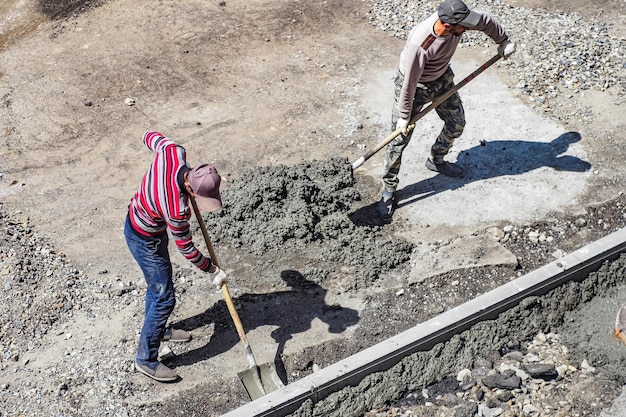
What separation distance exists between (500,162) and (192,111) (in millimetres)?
3484

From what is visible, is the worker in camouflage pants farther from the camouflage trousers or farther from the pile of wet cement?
the pile of wet cement

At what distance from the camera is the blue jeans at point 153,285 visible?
502 cm

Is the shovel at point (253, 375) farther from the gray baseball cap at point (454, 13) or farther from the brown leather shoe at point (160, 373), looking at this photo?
the gray baseball cap at point (454, 13)

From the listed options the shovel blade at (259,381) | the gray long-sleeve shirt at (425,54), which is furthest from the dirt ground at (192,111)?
the gray long-sleeve shirt at (425,54)

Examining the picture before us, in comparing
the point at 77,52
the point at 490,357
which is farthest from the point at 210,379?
the point at 77,52

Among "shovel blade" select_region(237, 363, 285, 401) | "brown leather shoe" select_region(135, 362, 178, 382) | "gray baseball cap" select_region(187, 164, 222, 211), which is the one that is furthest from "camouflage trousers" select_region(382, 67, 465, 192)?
"brown leather shoe" select_region(135, 362, 178, 382)

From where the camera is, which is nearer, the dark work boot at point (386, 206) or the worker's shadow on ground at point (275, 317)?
the worker's shadow on ground at point (275, 317)

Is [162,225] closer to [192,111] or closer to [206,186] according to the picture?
[206,186]

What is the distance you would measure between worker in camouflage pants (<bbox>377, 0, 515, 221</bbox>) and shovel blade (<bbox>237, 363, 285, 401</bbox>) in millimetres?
2088

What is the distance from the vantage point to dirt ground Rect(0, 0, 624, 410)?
19.9ft

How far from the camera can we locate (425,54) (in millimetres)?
5801

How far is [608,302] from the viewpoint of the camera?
19.4ft

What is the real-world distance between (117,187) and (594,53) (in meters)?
5.79

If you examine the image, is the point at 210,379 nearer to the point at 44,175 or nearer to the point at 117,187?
the point at 117,187
